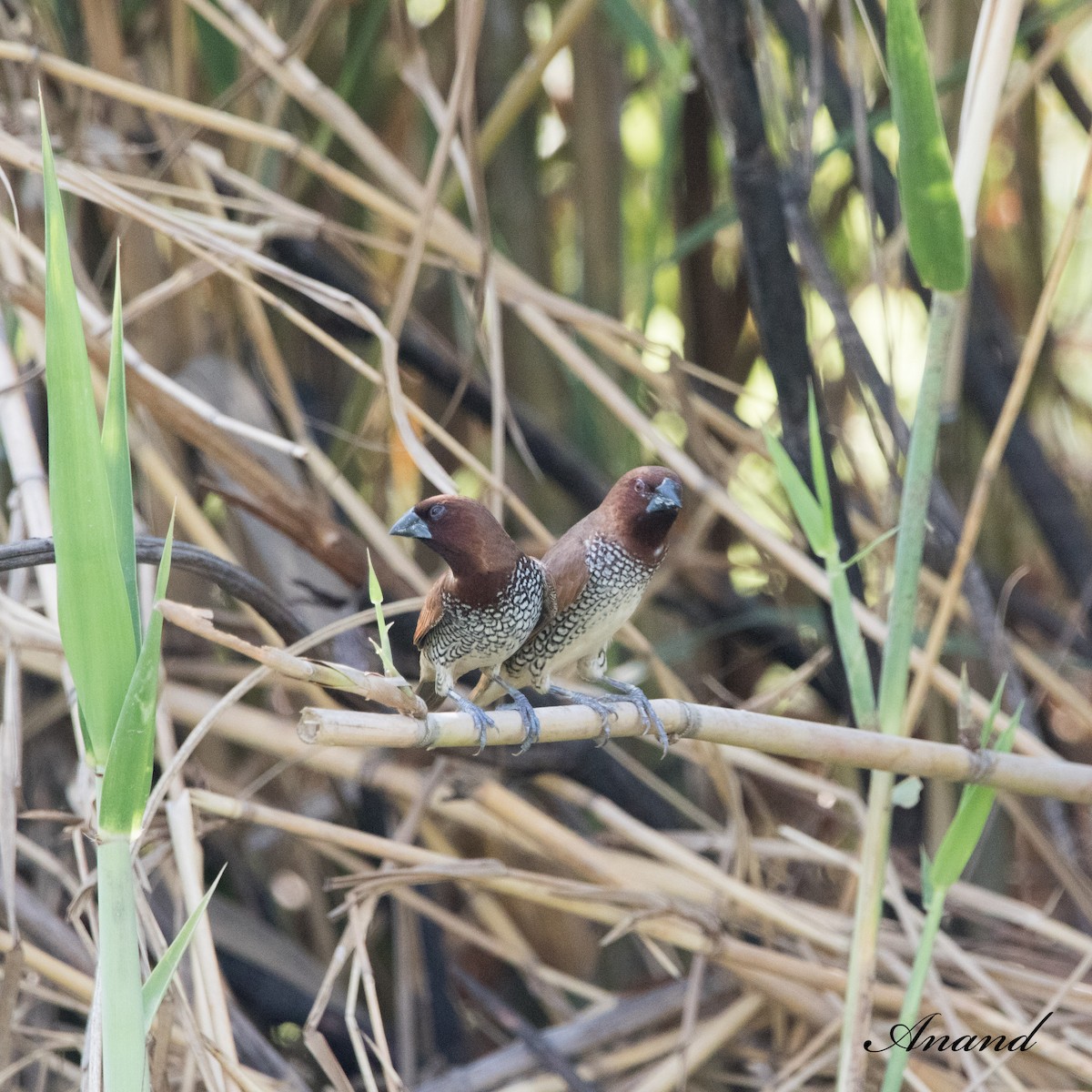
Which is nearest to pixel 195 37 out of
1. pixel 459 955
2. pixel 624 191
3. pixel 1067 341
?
pixel 624 191

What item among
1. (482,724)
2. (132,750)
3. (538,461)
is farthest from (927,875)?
(538,461)

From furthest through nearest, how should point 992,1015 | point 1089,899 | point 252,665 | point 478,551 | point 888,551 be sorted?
1. point 252,665
2. point 1089,899
3. point 888,551
4. point 992,1015
5. point 478,551

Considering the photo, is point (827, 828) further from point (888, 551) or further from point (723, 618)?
point (888, 551)

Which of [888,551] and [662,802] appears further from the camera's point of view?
[662,802]

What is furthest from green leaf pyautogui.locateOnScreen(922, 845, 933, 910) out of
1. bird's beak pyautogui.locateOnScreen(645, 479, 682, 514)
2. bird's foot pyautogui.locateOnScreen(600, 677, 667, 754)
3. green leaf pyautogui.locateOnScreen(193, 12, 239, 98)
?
green leaf pyautogui.locateOnScreen(193, 12, 239, 98)

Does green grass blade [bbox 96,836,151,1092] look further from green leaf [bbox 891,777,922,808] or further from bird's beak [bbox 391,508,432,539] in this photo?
green leaf [bbox 891,777,922,808]

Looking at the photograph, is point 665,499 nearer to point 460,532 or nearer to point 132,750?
point 460,532

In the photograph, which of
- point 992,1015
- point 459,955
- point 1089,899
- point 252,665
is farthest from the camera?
point 459,955

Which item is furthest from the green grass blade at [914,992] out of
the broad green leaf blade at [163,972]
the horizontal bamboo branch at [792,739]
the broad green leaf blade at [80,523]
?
the broad green leaf blade at [80,523]
